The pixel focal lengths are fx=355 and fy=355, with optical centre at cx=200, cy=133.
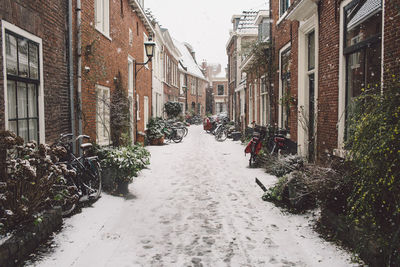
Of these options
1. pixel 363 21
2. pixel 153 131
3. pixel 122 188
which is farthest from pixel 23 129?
pixel 153 131

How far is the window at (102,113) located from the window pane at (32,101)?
10.1 feet

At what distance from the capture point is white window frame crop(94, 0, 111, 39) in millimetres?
9016

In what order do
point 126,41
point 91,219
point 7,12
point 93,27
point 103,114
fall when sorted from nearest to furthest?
point 7,12
point 91,219
point 93,27
point 103,114
point 126,41

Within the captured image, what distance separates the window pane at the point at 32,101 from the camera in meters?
5.26

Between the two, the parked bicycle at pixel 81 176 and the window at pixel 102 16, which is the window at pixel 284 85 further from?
the parked bicycle at pixel 81 176

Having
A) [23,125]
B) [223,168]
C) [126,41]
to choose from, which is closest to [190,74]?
[126,41]

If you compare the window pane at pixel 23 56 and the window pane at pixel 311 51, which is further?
the window pane at pixel 311 51

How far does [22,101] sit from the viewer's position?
5.05m

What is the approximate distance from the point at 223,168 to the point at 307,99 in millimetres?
2884

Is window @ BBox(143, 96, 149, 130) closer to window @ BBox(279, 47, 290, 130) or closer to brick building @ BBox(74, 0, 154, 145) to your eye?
brick building @ BBox(74, 0, 154, 145)

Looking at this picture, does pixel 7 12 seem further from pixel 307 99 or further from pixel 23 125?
pixel 307 99

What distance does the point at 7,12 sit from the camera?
172 inches

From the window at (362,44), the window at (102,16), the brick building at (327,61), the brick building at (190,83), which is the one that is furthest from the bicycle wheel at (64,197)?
the brick building at (190,83)

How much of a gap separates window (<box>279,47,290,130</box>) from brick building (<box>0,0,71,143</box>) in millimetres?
5882
